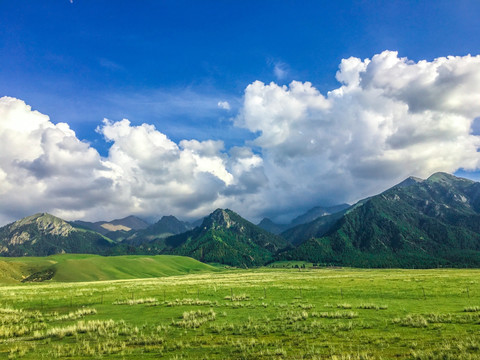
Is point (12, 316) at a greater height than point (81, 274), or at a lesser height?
greater

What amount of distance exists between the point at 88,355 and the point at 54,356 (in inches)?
102

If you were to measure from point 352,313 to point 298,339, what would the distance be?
1142 centimetres

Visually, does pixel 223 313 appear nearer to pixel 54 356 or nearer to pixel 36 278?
pixel 54 356

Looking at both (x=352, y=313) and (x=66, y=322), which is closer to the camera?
(x=352, y=313)

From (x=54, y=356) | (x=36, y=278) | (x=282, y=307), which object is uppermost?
(x=54, y=356)

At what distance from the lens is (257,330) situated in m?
30.1

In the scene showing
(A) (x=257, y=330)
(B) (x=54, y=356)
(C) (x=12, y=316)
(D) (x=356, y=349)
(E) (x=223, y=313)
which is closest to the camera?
(D) (x=356, y=349)

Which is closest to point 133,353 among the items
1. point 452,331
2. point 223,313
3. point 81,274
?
point 223,313

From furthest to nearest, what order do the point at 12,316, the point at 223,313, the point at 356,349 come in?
the point at 12,316 → the point at 223,313 → the point at 356,349

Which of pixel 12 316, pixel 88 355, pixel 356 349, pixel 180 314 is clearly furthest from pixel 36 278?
pixel 356 349

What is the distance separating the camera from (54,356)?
78.8 feet

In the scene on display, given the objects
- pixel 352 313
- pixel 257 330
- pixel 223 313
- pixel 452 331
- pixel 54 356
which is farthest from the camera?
pixel 223 313

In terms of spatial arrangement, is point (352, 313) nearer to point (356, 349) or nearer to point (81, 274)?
point (356, 349)

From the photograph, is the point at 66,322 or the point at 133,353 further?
the point at 66,322
